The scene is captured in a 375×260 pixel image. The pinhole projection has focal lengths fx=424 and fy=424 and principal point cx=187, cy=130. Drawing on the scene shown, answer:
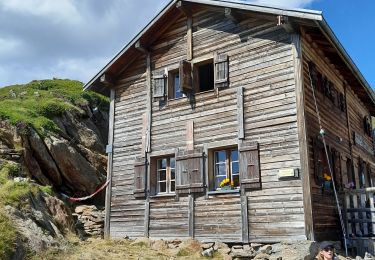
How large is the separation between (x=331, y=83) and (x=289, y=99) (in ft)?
12.2

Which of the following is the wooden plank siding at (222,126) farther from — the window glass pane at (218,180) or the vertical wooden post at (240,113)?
the window glass pane at (218,180)

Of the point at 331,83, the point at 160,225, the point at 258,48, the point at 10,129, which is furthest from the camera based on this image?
the point at 10,129

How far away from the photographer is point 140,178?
13.9m

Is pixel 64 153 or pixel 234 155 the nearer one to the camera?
pixel 234 155

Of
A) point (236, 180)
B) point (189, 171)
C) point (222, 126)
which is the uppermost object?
point (222, 126)

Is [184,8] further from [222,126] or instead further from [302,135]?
[302,135]

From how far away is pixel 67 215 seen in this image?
13688 mm

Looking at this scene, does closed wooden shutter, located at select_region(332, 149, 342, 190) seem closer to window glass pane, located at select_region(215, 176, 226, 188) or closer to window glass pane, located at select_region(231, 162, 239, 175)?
window glass pane, located at select_region(231, 162, 239, 175)

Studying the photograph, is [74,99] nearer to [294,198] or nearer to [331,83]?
[331,83]

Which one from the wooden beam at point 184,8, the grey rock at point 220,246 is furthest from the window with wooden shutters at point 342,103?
the grey rock at point 220,246

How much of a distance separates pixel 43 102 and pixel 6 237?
12.7m

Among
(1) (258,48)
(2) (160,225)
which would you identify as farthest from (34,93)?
(1) (258,48)

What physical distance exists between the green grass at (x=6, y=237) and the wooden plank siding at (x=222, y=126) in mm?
5174

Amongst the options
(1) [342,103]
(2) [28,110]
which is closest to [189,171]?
(1) [342,103]
